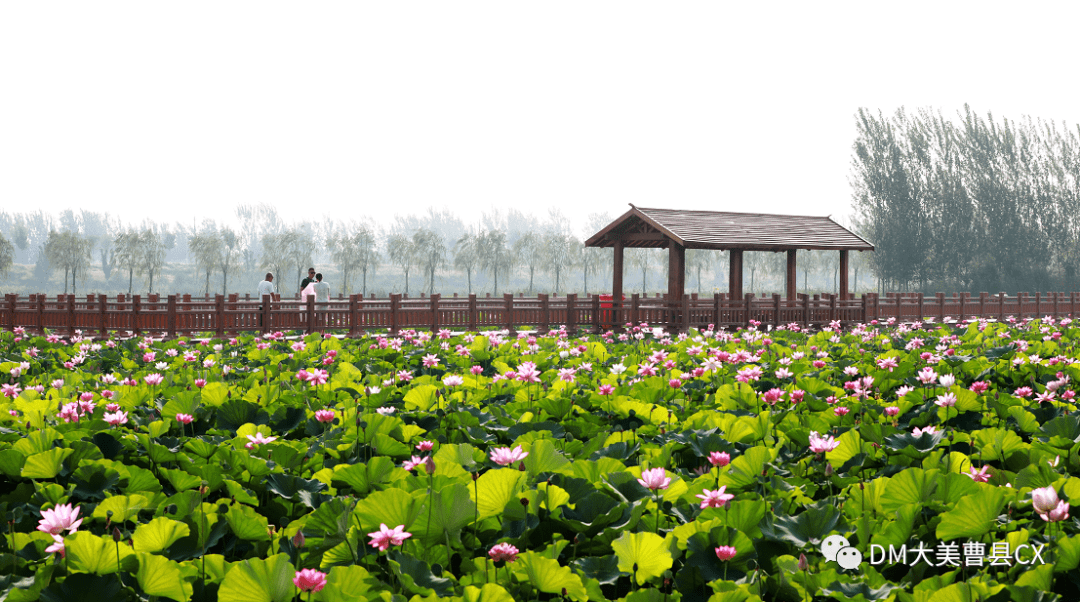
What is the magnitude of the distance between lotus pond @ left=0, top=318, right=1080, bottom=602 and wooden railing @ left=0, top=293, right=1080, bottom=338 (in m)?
14.3

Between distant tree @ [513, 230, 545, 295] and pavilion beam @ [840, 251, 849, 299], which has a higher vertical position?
distant tree @ [513, 230, 545, 295]

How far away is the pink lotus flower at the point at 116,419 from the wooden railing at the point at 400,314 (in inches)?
592

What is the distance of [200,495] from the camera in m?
2.37

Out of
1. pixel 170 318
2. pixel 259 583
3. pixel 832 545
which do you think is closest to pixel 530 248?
pixel 170 318

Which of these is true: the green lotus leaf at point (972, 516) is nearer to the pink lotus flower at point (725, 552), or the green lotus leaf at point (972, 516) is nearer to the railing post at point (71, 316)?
the pink lotus flower at point (725, 552)

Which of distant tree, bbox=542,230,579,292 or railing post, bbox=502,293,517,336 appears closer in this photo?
railing post, bbox=502,293,517,336

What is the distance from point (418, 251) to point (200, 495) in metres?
81.1

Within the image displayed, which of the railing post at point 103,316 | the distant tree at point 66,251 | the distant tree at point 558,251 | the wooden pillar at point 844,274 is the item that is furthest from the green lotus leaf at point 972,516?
the distant tree at point 66,251

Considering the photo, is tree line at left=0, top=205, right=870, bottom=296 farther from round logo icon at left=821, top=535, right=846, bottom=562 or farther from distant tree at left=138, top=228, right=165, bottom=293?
round logo icon at left=821, top=535, right=846, bottom=562

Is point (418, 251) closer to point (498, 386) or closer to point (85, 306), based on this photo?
point (85, 306)

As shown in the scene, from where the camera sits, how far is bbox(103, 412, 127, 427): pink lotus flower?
3631 mm

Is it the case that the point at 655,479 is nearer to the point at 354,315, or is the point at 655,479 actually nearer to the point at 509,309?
the point at 354,315

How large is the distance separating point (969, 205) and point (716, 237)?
114 feet

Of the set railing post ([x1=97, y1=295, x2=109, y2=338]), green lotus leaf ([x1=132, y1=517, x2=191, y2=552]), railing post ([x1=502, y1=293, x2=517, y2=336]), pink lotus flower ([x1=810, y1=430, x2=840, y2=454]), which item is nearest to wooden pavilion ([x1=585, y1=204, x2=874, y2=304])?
railing post ([x1=502, y1=293, x2=517, y2=336])
